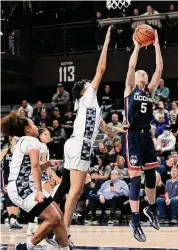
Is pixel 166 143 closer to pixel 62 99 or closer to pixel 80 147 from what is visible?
pixel 62 99

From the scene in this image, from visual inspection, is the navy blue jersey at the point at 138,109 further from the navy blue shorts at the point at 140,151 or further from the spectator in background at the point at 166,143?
the spectator in background at the point at 166,143

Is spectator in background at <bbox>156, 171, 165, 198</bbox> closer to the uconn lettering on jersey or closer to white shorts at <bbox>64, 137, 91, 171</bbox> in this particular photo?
the uconn lettering on jersey

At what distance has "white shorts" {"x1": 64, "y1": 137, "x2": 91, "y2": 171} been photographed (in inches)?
305

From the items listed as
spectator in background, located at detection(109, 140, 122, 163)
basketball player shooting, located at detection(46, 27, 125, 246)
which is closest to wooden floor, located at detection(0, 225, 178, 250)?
basketball player shooting, located at detection(46, 27, 125, 246)

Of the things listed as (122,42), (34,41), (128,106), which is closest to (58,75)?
(34,41)

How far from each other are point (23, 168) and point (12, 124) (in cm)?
51

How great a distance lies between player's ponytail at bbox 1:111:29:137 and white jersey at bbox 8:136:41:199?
0.38ft

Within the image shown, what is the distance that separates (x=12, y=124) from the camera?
6.95 metres

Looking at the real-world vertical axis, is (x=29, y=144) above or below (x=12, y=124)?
below

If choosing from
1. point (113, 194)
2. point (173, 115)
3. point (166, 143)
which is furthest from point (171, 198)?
point (173, 115)

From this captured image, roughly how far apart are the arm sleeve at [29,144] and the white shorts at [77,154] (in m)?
0.95

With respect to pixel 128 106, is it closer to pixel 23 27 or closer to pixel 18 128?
pixel 18 128

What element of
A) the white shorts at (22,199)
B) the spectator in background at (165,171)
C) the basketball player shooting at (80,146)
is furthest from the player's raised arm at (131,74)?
the spectator in background at (165,171)

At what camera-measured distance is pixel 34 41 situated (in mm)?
21234
